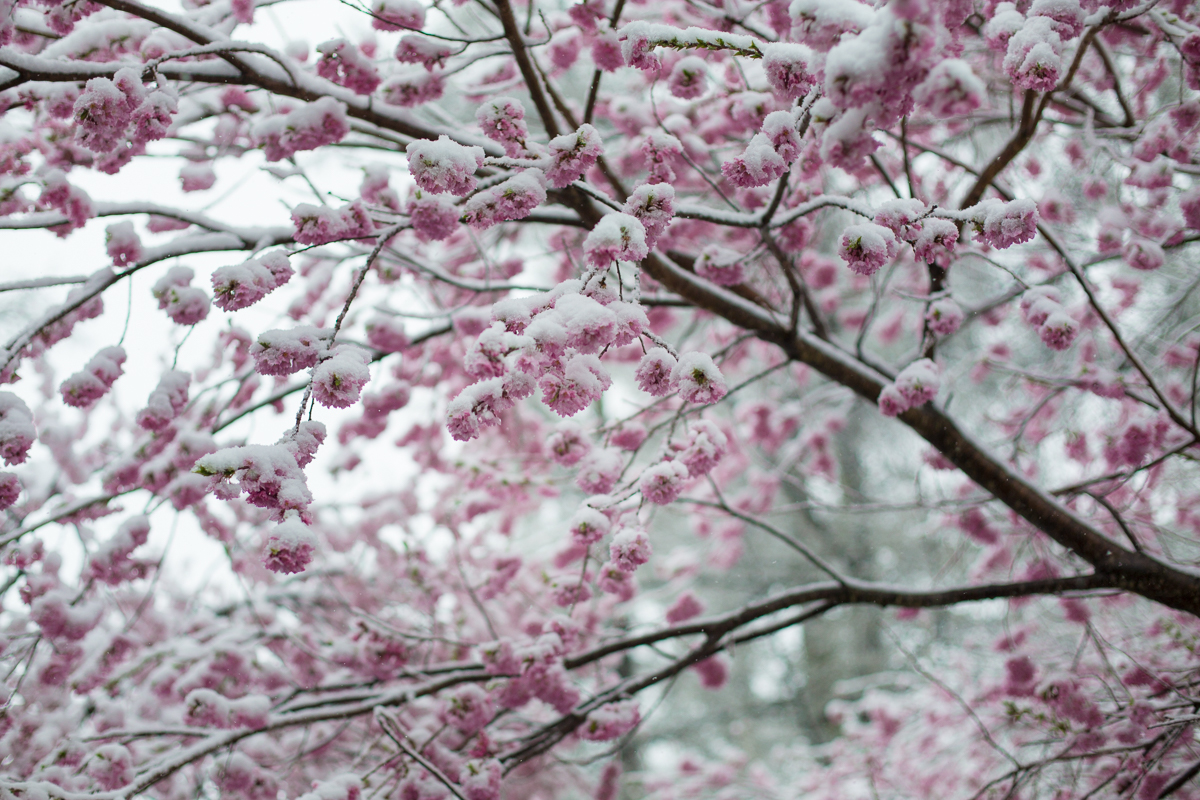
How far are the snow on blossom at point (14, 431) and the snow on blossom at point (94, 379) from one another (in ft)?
0.64

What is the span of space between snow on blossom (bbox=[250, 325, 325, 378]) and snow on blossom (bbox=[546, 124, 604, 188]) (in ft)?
2.05

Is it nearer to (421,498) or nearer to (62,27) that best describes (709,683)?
(421,498)

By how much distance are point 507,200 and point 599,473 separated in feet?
2.72

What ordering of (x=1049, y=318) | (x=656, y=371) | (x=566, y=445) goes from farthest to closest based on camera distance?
1. (x=566, y=445)
2. (x=1049, y=318)
3. (x=656, y=371)

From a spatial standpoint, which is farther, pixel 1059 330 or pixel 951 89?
pixel 1059 330

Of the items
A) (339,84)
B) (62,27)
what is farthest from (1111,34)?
(62,27)

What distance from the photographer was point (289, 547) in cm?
131

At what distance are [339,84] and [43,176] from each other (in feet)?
3.03

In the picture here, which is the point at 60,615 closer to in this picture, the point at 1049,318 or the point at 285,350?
the point at 285,350

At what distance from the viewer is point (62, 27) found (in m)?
2.01

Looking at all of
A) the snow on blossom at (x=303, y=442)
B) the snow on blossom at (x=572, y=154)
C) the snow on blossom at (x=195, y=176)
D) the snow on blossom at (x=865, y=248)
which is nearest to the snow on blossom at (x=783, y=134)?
the snow on blossom at (x=865, y=248)

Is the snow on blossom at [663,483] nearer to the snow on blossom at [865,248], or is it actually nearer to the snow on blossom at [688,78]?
the snow on blossom at [865,248]

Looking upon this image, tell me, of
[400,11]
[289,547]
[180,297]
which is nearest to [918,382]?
[289,547]

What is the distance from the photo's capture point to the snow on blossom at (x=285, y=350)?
144 centimetres
